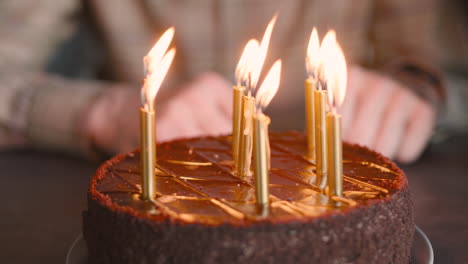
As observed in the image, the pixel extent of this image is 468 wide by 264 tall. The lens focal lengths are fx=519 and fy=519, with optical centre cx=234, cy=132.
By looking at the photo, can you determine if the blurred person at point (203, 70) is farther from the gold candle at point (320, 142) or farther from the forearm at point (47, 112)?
the gold candle at point (320, 142)

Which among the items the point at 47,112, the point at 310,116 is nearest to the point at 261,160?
the point at 310,116

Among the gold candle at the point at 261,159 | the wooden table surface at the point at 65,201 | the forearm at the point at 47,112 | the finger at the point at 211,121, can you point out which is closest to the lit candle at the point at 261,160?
the gold candle at the point at 261,159

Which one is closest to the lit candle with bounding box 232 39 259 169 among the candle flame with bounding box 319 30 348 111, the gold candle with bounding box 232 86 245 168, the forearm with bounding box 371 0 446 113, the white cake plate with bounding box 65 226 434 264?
the gold candle with bounding box 232 86 245 168

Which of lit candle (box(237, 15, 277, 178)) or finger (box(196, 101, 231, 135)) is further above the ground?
lit candle (box(237, 15, 277, 178))

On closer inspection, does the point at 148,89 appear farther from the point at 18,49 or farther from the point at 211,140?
the point at 18,49

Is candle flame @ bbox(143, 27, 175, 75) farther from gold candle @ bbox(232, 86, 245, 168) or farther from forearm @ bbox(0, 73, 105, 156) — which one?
forearm @ bbox(0, 73, 105, 156)

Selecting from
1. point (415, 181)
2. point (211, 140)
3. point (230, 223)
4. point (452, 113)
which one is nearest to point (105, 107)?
point (211, 140)
